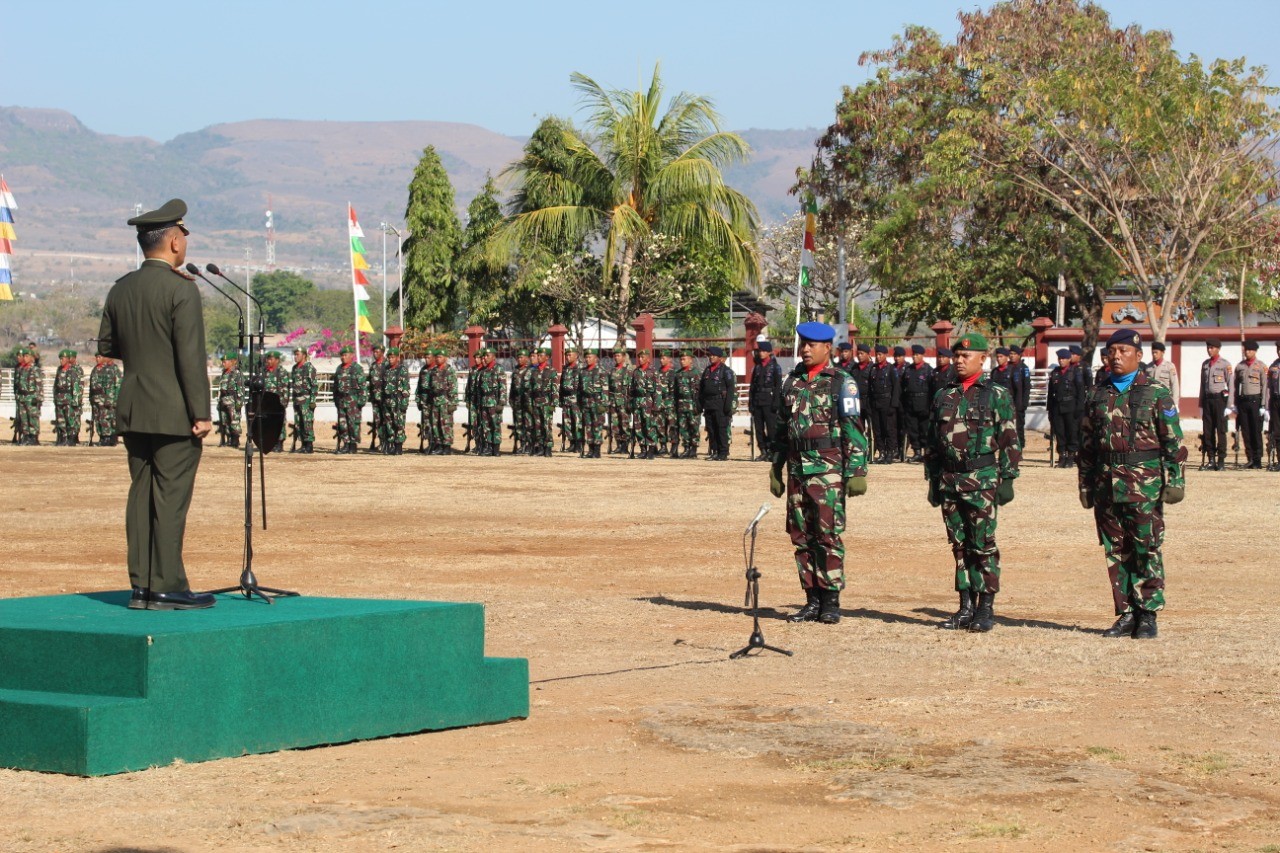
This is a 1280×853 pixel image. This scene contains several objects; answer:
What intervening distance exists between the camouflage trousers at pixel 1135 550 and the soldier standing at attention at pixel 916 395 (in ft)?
53.3

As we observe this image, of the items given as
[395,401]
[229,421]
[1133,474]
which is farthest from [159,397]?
[229,421]

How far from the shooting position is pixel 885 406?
27406 millimetres

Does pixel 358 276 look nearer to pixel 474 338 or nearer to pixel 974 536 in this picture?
pixel 474 338

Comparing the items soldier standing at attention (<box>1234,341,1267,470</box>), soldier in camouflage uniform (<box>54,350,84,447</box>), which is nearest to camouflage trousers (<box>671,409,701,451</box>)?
soldier standing at attention (<box>1234,341,1267,470</box>)

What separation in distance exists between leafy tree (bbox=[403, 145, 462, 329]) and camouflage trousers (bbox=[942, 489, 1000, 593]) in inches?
2062

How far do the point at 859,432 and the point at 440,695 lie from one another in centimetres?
416

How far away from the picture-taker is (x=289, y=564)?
551 inches

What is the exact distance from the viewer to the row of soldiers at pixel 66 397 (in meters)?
33.5

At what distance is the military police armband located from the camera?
10938 millimetres

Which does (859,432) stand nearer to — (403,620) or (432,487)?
(403,620)

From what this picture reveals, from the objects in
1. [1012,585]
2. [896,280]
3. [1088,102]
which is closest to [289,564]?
[1012,585]

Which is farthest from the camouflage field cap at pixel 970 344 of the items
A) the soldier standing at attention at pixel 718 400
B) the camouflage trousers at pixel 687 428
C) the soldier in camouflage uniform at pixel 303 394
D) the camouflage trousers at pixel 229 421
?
the camouflage trousers at pixel 229 421

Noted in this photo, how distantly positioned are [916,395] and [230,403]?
489 inches

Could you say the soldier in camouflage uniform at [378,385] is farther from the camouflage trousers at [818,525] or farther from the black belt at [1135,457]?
the black belt at [1135,457]
